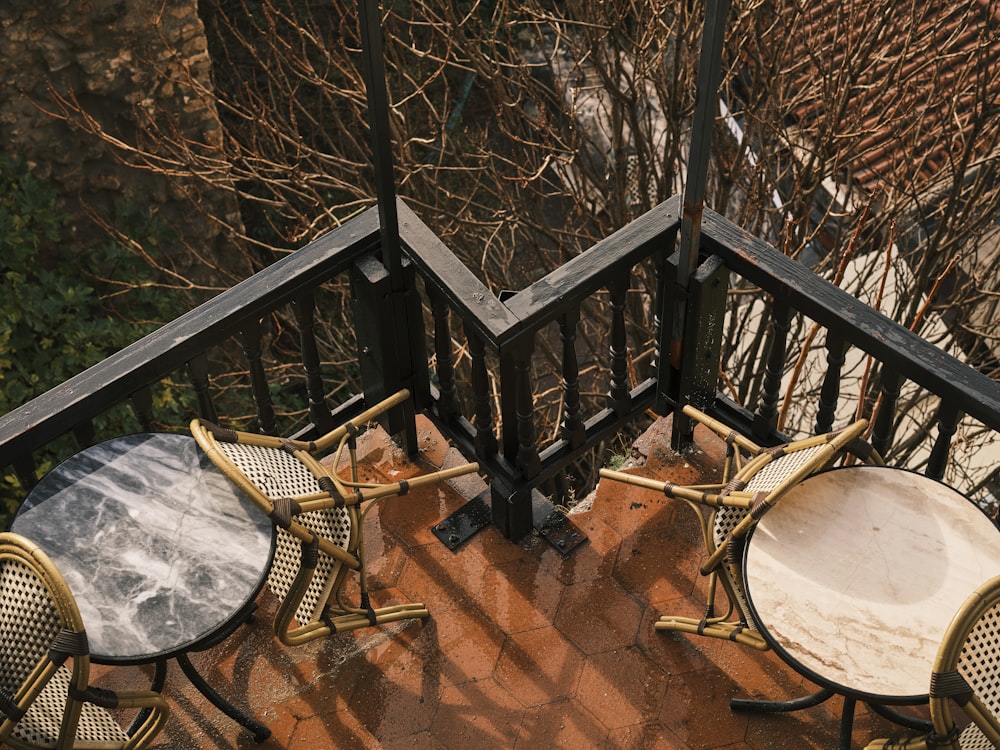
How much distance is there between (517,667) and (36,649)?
64.2 inches

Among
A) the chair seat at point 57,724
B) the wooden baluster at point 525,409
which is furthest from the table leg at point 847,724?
the chair seat at point 57,724

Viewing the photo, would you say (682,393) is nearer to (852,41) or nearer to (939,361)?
(939,361)

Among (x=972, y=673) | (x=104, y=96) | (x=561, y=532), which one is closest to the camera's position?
(x=972, y=673)

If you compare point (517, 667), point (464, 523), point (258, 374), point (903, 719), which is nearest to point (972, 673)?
point (903, 719)

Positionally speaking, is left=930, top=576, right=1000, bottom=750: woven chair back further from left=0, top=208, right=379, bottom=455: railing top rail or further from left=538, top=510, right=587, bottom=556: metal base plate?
left=0, top=208, right=379, bottom=455: railing top rail

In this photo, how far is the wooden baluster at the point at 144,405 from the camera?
3342mm

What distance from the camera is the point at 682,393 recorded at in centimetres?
395

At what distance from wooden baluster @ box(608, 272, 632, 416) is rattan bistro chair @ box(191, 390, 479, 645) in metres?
0.85

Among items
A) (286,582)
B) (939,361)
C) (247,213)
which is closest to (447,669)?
(286,582)

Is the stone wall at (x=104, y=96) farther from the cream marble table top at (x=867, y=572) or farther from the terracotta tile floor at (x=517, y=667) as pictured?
the cream marble table top at (x=867, y=572)

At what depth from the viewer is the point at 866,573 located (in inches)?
112

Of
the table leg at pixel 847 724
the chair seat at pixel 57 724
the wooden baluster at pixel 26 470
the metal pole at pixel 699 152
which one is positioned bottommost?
the table leg at pixel 847 724

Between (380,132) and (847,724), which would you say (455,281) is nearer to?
(380,132)

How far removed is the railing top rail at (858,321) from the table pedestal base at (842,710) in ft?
3.15
